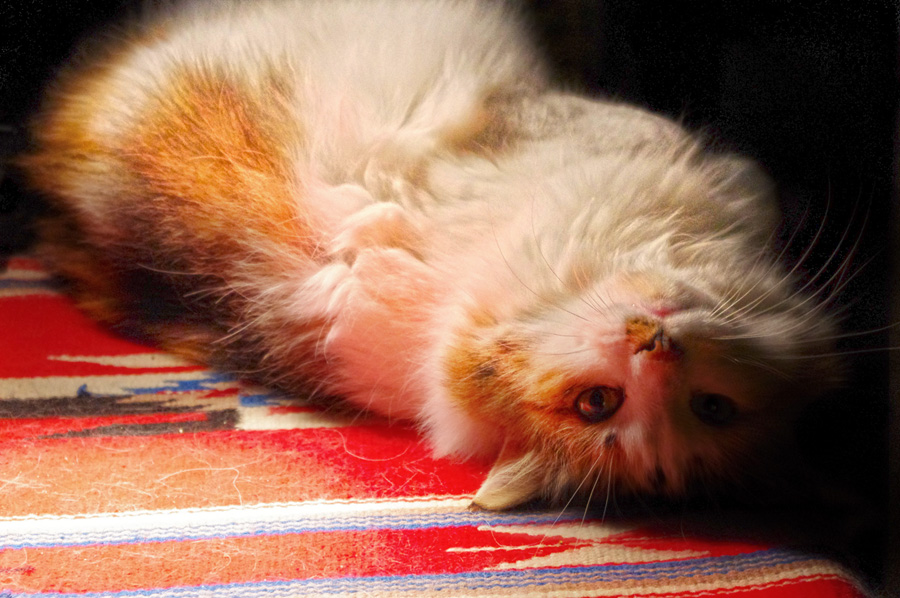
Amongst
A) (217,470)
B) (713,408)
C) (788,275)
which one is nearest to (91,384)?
(217,470)

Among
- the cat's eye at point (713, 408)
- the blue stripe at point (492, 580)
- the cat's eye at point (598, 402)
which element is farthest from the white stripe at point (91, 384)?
the cat's eye at point (713, 408)

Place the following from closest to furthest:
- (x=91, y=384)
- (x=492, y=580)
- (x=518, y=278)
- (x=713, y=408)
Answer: (x=492, y=580) → (x=713, y=408) → (x=518, y=278) → (x=91, y=384)

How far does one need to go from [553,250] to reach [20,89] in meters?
1.08

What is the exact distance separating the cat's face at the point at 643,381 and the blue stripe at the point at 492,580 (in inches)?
5.8

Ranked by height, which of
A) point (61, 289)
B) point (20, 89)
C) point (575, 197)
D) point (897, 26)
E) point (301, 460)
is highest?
point (897, 26)

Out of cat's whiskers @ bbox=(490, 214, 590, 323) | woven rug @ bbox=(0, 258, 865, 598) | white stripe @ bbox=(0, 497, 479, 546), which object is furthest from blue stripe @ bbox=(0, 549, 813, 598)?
cat's whiskers @ bbox=(490, 214, 590, 323)

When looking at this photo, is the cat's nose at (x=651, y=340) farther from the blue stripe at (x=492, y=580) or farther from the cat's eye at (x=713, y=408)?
the blue stripe at (x=492, y=580)

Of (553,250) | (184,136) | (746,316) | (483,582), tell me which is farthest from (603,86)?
(483,582)

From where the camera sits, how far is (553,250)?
132cm

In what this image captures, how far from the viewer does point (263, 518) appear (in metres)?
1.23

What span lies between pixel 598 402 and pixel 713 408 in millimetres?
179

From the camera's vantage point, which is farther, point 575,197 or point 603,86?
point 603,86

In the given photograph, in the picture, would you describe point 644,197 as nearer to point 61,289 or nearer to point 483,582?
point 483,582

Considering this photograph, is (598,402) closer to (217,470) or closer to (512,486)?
(512,486)
